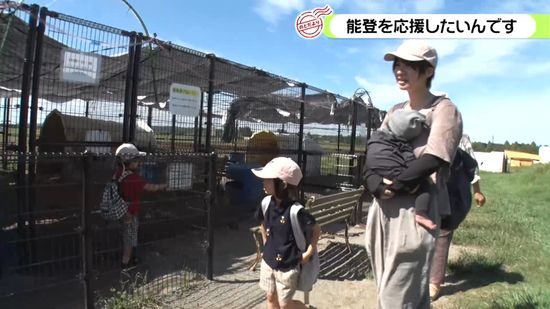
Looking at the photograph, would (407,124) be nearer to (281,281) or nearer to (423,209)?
(423,209)

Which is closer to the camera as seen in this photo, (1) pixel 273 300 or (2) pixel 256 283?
(1) pixel 273 300

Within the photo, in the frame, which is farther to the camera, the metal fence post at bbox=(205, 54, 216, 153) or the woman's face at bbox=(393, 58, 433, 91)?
the metal fence post at bbox=(205, 54, 216, 153)

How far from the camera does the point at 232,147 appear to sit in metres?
8.81

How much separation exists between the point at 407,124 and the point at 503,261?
4.65m

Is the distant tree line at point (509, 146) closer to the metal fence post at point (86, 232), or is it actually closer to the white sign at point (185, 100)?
the white sign at point (185, 100)

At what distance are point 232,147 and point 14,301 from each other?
497 cm

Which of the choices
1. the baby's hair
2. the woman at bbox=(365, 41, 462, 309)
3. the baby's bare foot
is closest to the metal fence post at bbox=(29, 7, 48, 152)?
the baby's hair

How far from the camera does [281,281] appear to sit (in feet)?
11.4

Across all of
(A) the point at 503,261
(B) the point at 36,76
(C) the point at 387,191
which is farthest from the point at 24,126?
(A) the point at 503,261

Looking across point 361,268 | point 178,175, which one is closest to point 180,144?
point 178,175

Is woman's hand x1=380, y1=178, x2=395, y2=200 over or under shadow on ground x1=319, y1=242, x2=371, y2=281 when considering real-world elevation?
over

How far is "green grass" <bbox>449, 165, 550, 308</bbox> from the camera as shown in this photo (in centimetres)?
450

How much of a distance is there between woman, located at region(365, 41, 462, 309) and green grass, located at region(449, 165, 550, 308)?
2.20m

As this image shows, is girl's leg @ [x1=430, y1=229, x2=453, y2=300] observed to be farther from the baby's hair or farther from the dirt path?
the baby's hair
